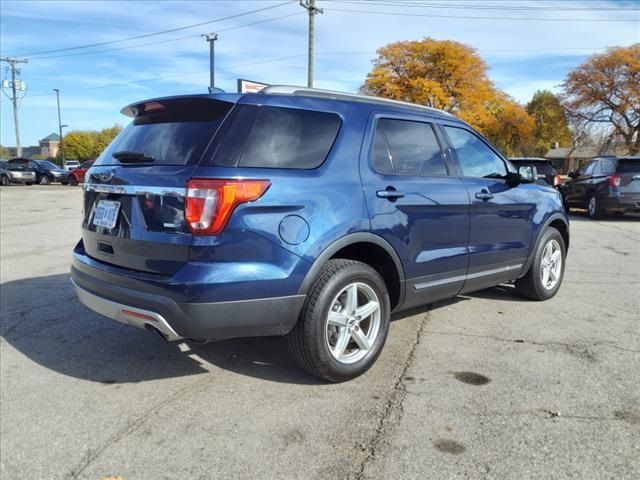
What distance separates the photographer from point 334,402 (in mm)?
3146

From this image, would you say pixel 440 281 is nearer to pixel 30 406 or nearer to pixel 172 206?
pixel 172 206

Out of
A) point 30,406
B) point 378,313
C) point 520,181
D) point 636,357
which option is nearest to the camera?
point 30,406

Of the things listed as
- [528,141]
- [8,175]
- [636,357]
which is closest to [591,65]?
[528,141]

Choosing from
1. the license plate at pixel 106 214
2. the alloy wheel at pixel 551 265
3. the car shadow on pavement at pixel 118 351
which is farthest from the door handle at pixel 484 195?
the license plate at pixel 106 214

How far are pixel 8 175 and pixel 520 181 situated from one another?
33260 millimetres

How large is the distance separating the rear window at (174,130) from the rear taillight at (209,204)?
0.21m

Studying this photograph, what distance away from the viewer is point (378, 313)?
11.7 feet

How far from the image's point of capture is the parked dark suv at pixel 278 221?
2.85 metres

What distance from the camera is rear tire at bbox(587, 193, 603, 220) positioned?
1356cm

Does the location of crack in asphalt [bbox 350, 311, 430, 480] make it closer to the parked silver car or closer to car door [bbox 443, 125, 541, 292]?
car door [bbox 443, 125, 541, 292]

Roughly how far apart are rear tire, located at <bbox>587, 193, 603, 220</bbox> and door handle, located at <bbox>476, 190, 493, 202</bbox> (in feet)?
35.2

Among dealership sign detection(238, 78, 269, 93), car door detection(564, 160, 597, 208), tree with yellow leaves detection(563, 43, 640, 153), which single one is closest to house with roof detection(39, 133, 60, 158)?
tree with yellow leaves detection(563, 43, 640, 153)

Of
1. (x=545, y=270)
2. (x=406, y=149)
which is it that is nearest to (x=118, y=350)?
(x=406, y=149)

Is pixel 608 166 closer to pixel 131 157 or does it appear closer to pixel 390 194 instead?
pixel 390 194
